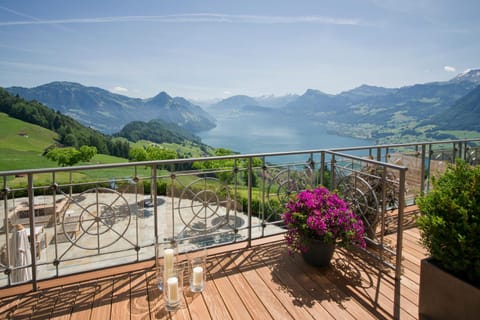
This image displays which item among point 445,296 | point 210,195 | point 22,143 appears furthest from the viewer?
point 22,143

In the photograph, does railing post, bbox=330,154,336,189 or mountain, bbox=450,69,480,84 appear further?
mountain, bbox=450,69,480,84

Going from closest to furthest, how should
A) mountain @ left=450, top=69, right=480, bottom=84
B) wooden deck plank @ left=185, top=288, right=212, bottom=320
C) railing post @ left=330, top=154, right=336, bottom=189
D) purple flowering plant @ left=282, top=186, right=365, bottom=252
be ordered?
1. wooden deck plank @ left=185, top=288, right=212, bottom=320
2. purple flowering plant @ left=282, top=186, right=365, bottom=252
3. railing post @ left=330, top=154, right=336, bottom=189
4. mountain @ left=450, top=69, right=480, bottom=84

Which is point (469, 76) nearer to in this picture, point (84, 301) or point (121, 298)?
point (121, 298)

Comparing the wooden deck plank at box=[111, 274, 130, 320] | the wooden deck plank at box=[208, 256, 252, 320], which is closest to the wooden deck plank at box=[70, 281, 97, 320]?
the wooden deck plank at box=[111, 274, 130, 320]

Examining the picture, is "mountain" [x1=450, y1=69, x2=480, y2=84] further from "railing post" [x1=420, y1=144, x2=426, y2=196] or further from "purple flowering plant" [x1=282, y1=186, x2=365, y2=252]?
"purple flowering plant" [x1=282, y1=186, x2=365, y2=252]

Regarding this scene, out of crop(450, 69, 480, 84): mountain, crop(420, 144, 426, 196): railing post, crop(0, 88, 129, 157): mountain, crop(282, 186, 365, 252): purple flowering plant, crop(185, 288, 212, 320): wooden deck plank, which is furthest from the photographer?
crop(450, 69, 480, 84): mountain

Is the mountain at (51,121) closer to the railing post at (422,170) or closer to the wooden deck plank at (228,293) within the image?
the railing post at (422,170)

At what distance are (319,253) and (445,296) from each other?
3.36 feet

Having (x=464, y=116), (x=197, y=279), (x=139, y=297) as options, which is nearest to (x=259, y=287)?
(x=197, y=279)

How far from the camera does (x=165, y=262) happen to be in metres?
2.21

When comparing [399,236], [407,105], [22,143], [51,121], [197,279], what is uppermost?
[407,105]

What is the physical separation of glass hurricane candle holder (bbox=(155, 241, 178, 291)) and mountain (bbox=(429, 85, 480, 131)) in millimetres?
74932

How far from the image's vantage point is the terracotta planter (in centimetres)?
160

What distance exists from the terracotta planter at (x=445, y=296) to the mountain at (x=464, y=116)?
7401cm
